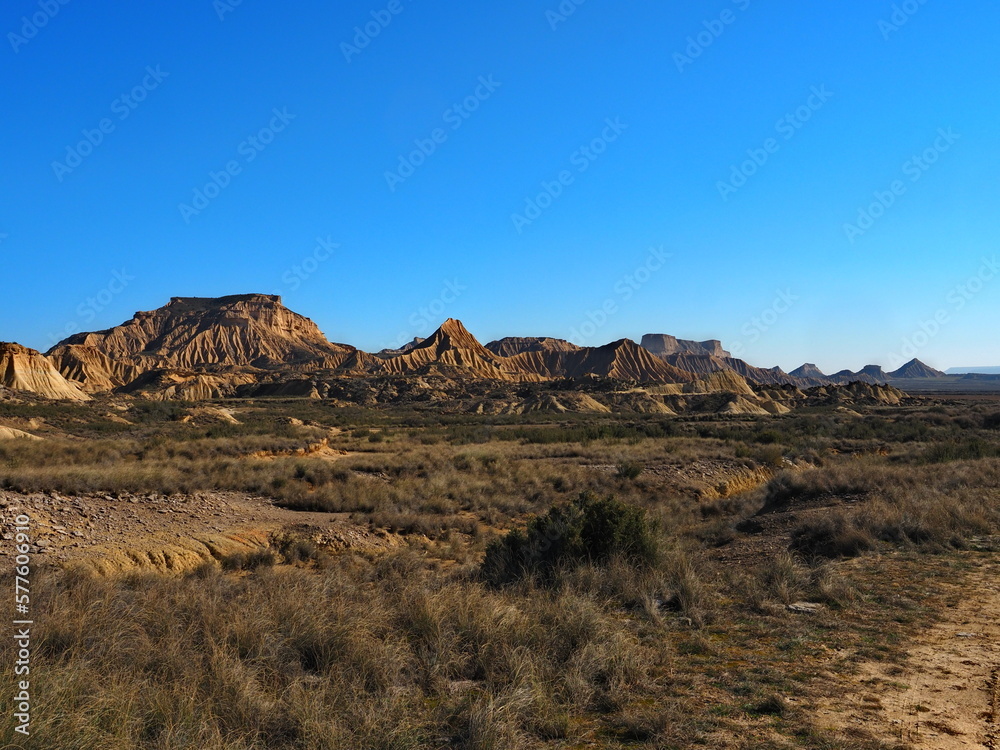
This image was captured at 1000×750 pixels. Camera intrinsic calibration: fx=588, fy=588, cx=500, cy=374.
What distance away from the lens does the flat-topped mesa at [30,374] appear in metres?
62.0

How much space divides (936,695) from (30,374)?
8056 cm

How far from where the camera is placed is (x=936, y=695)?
4.75 meters

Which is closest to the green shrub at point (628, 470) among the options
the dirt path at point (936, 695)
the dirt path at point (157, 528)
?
the dirt path at point (157, 528)

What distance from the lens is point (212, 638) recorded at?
5234 millimetres

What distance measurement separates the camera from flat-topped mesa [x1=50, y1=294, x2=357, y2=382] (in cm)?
15412

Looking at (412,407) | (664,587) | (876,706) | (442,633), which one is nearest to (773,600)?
(664,587)

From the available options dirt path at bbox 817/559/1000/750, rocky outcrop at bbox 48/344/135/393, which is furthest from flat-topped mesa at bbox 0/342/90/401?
dirt path at bbox 817/559/1000/750

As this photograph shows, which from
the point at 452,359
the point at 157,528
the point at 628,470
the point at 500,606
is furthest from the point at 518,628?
the point at 452,359

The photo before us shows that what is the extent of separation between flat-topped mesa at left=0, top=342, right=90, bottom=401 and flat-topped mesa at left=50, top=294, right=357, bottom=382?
2941 inches

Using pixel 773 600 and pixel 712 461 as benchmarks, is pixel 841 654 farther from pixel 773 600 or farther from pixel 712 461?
pixel 712 461

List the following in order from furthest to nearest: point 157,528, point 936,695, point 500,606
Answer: point 157,528 → point 500,606 → point 936,695

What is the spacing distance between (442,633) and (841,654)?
3.81 metres

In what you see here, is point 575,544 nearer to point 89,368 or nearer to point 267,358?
point 89,368

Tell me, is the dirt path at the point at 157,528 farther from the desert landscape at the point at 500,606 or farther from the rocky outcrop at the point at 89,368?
the rocky outcrop at the point at 89,368
